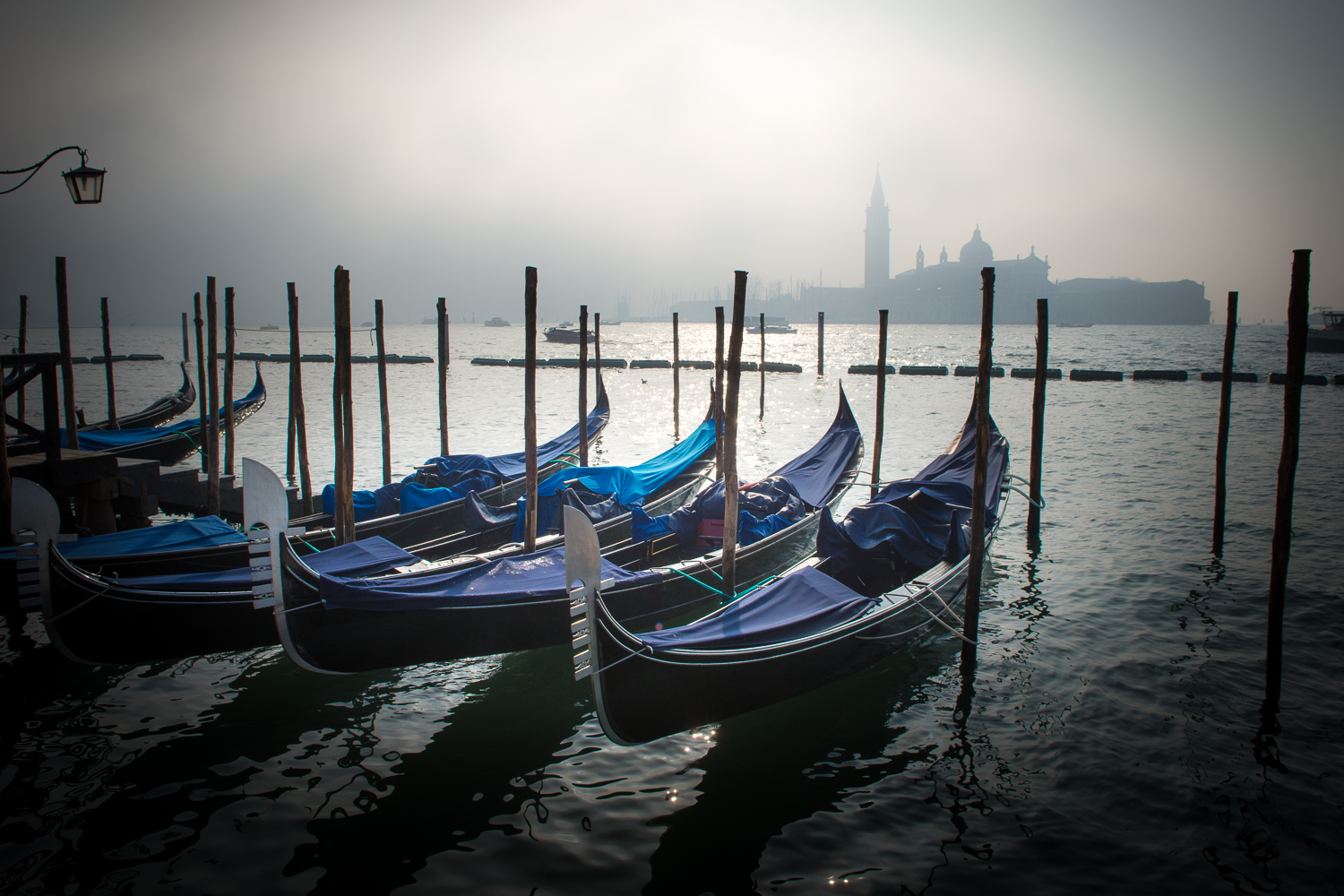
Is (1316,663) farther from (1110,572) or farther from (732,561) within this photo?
(732,561)

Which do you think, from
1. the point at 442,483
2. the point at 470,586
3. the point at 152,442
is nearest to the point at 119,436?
the point at 152,442

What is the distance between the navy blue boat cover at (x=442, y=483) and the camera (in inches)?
282

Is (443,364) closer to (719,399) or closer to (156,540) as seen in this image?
(719,399)

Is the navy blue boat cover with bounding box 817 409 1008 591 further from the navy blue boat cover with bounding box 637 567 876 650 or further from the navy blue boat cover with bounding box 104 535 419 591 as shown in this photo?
the navy blue boat cover with bounding box 104 535 419 591

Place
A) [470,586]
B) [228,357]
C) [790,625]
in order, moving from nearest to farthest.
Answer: [790,625], [470,586], [228,357]

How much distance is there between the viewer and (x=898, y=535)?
5680 mm

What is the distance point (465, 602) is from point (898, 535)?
3207 mm

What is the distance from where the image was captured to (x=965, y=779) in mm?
3916

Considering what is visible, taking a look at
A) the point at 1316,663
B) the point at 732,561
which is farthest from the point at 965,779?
the point at 1316,663

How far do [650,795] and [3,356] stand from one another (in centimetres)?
573

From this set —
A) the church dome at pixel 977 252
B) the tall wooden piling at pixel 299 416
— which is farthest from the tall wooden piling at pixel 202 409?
the church dome at pixel 977 252

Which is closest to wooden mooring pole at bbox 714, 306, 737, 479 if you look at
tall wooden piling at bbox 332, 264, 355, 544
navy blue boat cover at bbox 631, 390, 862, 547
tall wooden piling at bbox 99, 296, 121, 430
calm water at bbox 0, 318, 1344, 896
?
navy blue boat cover at bbox 631, 390, 862, 547

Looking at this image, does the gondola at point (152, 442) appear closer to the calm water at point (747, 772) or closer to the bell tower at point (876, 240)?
the calm water at point (747, 772)

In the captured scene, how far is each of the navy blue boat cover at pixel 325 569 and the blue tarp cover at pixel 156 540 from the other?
0.30 meters
